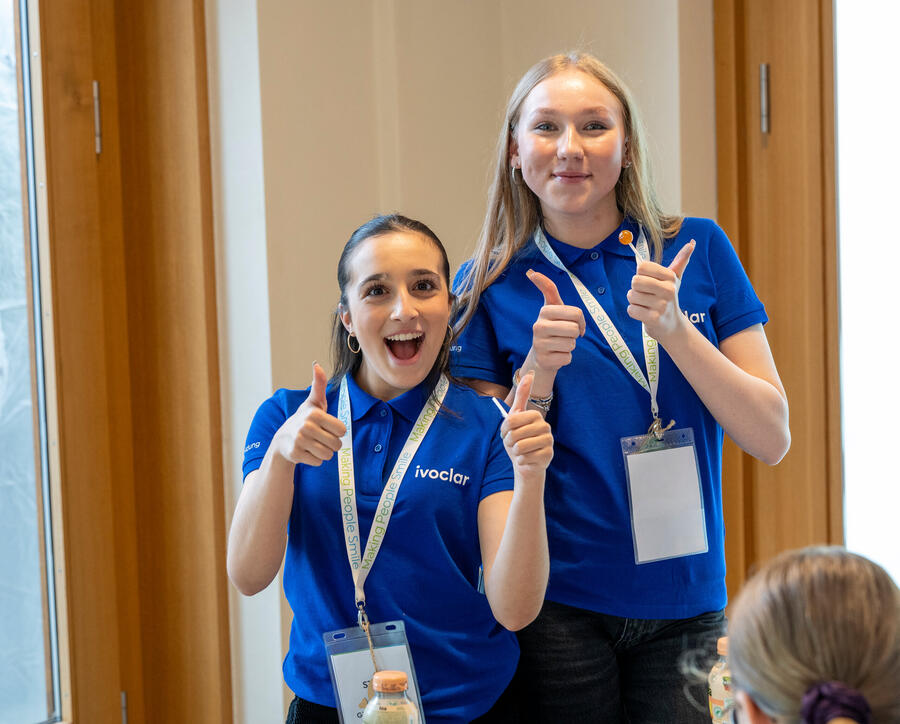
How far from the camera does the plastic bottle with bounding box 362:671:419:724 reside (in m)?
1.38

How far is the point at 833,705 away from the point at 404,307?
3.17 feet

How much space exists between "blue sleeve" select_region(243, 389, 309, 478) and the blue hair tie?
102 cm

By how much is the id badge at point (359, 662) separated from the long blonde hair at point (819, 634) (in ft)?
2.20

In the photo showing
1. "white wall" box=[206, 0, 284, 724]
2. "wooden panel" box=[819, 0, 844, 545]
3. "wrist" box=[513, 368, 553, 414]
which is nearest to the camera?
"wrist" box=[513, 368, 553, 414]

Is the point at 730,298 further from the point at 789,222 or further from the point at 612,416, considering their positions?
the point at 789,222

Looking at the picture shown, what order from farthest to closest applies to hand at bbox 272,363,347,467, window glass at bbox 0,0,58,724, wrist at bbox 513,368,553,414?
1. window glass at bbox 0,0,58,724
2. wrist at bbox 513,368,553,414
3. hand at bbox 272,363,347,467

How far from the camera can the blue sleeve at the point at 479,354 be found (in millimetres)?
1822

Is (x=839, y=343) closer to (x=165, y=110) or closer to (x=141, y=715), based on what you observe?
(x=165, y=110)

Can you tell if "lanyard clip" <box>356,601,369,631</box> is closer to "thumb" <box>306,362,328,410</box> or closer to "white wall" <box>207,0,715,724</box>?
"thumb" <box>306,362,328,410</box>

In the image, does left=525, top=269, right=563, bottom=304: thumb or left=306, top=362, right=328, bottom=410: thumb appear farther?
left=525, top=269, right=563, bottom=304: thumb

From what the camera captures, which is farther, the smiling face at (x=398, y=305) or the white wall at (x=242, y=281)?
the white wall at (x=242, y=281)

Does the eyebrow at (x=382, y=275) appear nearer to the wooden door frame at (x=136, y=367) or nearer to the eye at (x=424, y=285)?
the eye at (x=424, y=285)

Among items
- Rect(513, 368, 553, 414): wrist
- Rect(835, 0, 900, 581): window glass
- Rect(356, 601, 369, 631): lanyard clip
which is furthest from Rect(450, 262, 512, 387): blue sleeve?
Rect(835, 0, 900, 581): window glass

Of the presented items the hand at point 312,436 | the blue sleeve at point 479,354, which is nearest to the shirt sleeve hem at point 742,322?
the blue sleeve at point 479,354
